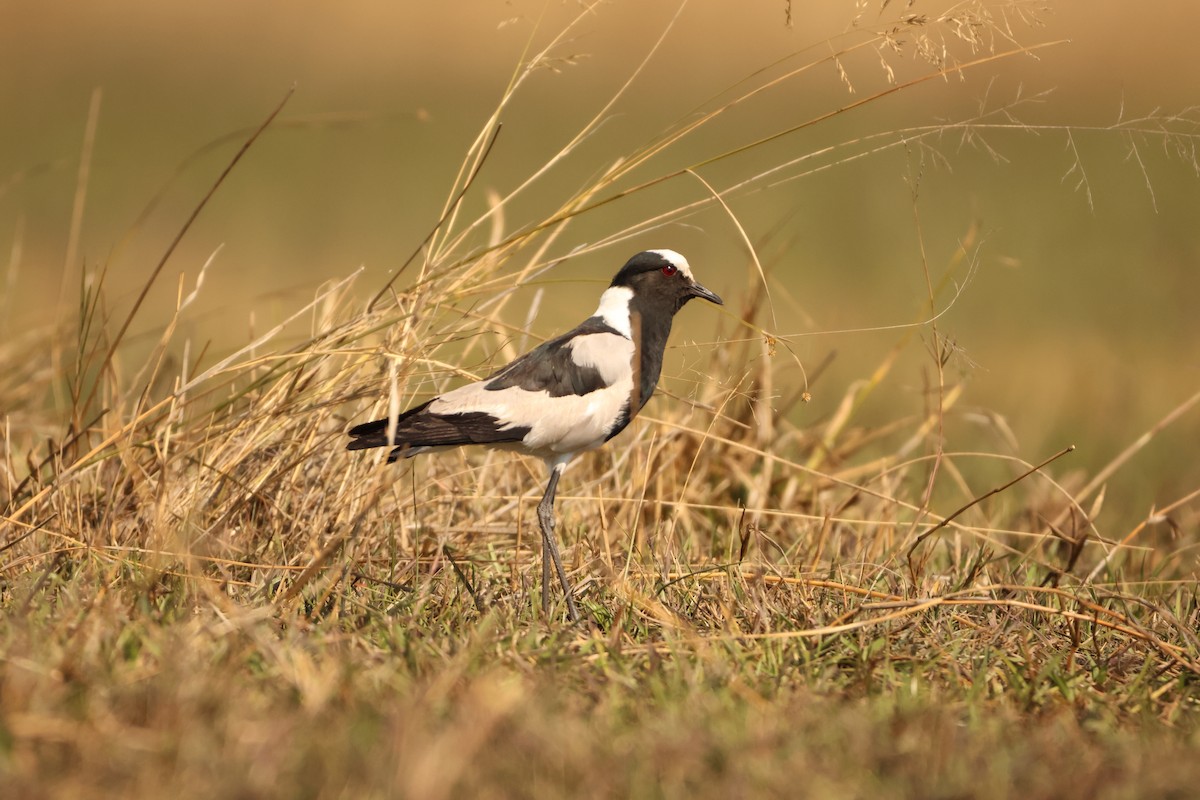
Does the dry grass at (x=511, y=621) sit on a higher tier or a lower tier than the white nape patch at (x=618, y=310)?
lower

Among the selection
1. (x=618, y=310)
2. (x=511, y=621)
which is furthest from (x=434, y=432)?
(x=618, y=310)

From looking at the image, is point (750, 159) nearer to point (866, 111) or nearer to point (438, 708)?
point (866, 111)

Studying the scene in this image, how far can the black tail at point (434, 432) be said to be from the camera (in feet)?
10.5

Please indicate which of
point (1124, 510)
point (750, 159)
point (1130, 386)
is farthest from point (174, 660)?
point (750, 159)

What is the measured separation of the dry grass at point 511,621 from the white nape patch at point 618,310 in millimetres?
336

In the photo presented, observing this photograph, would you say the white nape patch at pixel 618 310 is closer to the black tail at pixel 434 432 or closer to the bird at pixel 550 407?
the bird at pixel 550 407

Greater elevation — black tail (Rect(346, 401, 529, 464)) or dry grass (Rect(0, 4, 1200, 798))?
black tail (Rect(346, 401, 529, 464))

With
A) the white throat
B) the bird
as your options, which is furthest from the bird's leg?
the white throat

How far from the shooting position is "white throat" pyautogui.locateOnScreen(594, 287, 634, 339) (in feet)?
12.3

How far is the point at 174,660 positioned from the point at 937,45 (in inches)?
83.7

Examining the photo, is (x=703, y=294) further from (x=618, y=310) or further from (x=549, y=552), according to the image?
(x=549, y=552)

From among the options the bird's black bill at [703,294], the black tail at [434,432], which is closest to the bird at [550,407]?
the black tail at [434,432]

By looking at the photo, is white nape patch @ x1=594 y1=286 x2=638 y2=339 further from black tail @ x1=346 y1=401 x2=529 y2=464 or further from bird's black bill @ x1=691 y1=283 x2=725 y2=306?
black tail @ x1=346 y1=401 x2=529 y2=464

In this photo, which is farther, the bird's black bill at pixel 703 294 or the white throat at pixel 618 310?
the bird's black bill at pixel 703 294
